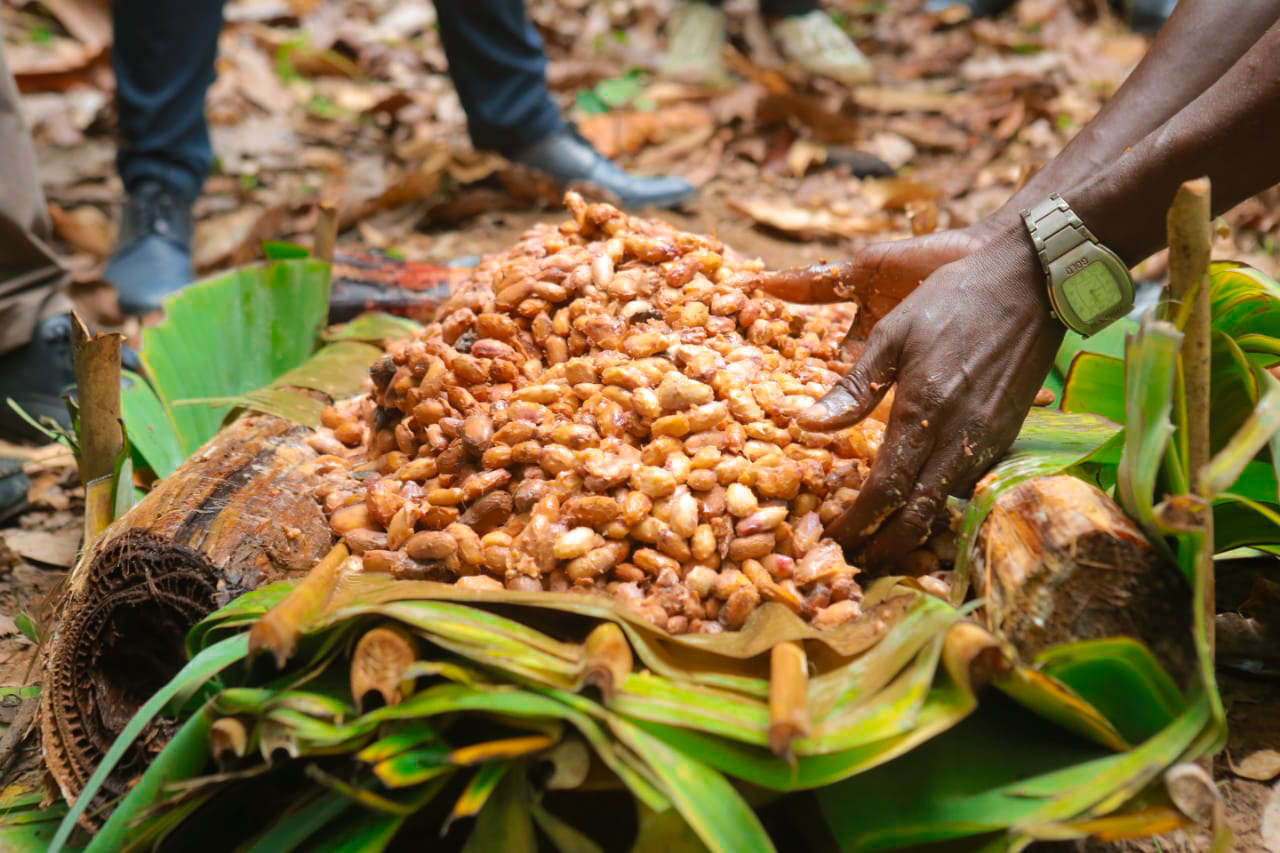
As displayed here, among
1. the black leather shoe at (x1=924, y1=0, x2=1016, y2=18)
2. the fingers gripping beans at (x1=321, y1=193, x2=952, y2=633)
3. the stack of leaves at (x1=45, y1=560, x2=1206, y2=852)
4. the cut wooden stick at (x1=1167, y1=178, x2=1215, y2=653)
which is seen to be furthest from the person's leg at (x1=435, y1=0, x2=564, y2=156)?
the black leather shoe at (x1=924, y1=0, x2=1016, y2=18)

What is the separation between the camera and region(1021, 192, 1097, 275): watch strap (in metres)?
1.25

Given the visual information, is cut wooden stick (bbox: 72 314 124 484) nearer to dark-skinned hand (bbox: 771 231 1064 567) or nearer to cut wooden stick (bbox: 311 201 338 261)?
cut wooden stick (bbox: 311 201 338 261)

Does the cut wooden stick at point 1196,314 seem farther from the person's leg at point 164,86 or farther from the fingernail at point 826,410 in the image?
the person's leg at point 164,86

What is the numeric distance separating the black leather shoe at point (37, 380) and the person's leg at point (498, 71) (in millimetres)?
1581

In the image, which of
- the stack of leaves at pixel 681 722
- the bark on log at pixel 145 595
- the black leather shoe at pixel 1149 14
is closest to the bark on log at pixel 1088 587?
the stack of leaves at pixel 681 722

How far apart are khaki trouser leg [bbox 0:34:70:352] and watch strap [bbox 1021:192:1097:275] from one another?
2.18m

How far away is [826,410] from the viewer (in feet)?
4.16

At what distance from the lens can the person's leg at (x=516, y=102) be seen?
10.7ft

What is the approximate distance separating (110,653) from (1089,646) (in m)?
1.18

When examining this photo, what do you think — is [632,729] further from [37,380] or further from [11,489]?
[37,380]

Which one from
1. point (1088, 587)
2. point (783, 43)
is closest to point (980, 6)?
point (783, 43)

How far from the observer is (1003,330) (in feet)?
4.14

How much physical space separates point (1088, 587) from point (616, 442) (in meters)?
0.60

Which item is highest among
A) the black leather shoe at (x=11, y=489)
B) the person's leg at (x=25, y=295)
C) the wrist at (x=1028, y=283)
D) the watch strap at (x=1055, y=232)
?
the watch strap at (x=1055, y=232)
